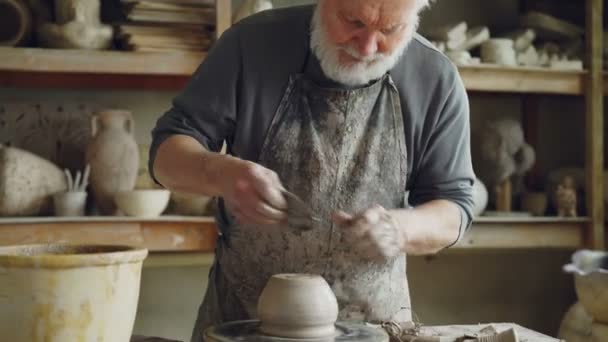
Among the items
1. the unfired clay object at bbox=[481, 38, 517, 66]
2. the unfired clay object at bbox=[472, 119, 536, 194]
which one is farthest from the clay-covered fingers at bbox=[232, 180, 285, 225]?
the unfired clay object at bbox=[472, 119, 536, 194]

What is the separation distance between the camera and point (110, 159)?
325 cm

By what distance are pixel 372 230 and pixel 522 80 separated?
2124 millimetres

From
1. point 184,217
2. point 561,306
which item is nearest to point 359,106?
point 184,217

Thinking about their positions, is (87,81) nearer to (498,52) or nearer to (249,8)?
(249,8)

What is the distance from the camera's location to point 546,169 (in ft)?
13.9

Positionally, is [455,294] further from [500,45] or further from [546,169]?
[500,45]

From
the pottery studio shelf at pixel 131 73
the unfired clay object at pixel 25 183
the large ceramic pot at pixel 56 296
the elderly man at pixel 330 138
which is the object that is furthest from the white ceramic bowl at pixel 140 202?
the large ceramic pot at pixel 56 296

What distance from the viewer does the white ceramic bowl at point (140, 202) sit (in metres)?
3.18

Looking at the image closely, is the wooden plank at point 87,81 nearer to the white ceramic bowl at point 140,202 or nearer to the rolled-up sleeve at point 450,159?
the white ceramic bowl at point 140,202

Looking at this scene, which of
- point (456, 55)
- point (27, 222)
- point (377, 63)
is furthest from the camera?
point (456, 55)

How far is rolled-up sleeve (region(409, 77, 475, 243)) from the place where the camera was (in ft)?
6.91

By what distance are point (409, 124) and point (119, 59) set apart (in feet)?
4.64

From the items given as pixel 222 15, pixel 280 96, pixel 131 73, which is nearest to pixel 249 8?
pixel 222 15

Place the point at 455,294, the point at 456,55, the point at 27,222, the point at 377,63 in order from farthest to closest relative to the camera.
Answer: the point at 455,294 → the point at 456,55 → the point at 27,222 → the point at 377,63
